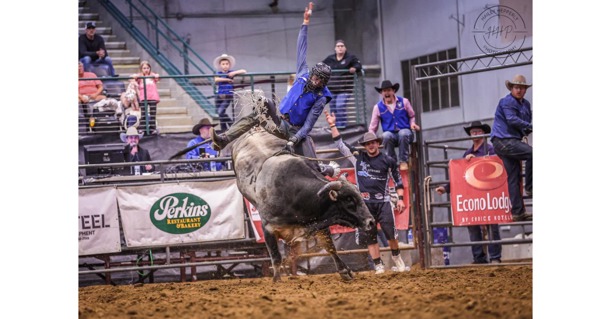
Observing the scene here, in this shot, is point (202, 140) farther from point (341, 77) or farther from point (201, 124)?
point (341, 77)

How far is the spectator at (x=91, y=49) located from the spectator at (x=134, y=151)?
1.09 meters

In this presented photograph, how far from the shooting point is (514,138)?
9.72 m

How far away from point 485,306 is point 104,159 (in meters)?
6.14

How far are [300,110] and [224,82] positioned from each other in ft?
8.97

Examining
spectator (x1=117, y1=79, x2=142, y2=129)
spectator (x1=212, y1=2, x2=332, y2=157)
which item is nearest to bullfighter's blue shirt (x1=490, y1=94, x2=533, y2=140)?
spectator (x1=212, y1=2, x2=332, y2=157)

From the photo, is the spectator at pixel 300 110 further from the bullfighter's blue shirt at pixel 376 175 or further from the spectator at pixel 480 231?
the spectator at pixel 480 231

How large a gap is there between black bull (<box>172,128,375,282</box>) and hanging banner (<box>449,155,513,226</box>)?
6.60 ft

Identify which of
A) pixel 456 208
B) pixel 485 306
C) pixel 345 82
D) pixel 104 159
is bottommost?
pixel 485 306

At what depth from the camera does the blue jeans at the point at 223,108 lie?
12.0 m

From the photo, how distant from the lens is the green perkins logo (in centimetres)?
1048

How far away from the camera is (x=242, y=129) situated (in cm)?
912
